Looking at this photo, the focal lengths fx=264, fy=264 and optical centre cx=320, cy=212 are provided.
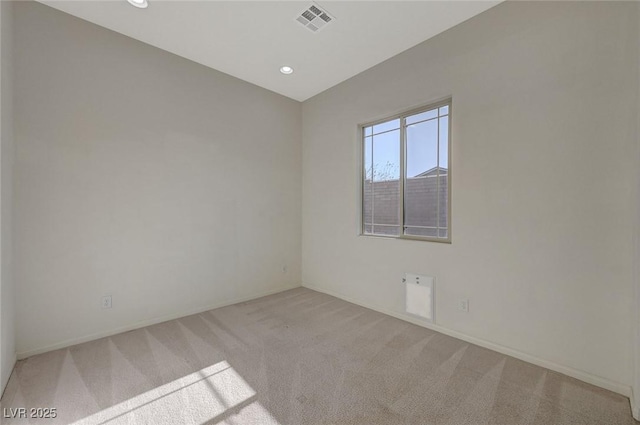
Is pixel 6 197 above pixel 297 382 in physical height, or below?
above

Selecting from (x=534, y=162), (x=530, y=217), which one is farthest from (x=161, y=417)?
(x=534, y=162)

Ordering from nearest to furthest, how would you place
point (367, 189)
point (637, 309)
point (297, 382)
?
point (637, 309)
point (297, 382)
point (367, 189)

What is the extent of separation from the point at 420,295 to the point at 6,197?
11.9ft

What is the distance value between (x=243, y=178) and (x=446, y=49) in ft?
9.04

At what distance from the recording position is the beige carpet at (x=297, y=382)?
160 cm

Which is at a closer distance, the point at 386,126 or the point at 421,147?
the point at 421,147

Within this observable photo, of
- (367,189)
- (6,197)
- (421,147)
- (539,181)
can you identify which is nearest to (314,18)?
(421,147)

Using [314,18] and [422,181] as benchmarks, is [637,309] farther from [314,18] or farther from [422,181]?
[314,18]

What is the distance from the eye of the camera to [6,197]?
75.8 inches

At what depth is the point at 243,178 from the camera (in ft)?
11.8

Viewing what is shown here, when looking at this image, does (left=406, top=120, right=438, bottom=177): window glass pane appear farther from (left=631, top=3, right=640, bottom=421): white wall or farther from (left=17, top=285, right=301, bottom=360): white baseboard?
(left=17, top=285, right=301, bottom=360): white baseboard

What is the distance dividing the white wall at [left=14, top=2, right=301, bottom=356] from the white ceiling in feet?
0.76

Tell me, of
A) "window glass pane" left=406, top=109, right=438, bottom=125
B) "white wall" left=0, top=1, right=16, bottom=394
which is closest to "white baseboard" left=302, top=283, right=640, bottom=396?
"window glass pane" left=406, top=109, right=438, bottom=125

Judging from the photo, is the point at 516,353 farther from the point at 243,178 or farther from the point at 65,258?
the point at 65,258
